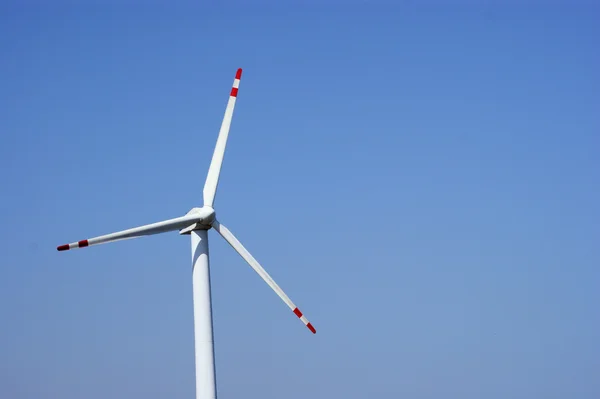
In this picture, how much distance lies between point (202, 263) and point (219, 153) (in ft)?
30.3

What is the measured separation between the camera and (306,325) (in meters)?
61.9

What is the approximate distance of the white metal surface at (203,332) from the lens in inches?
2192

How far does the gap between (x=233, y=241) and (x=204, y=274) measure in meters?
4.30

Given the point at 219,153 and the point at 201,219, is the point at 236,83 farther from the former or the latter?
the point at 201,219

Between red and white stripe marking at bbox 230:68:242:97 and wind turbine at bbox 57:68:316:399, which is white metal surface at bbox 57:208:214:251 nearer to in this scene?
wind turbine at bbox 57:68:316:399

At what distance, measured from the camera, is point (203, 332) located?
55.9m

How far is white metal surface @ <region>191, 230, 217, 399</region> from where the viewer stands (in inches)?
2192

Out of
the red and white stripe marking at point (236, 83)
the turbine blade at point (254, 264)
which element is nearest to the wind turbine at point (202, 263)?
the turbine blade at point (254, 264)

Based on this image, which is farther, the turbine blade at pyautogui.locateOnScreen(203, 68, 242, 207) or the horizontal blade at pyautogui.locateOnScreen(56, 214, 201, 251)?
the turbine blade at pyautogui.locateOnScreen(203, 68, 242, 207)

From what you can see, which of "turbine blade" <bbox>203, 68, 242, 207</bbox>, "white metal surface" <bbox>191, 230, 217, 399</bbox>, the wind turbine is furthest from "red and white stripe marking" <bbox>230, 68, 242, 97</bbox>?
"white metal surface" <bbox>191, 230, 217, 399</bbox>

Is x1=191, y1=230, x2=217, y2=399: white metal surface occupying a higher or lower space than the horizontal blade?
lower

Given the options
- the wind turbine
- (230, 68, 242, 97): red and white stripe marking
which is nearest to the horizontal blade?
the wind turbine

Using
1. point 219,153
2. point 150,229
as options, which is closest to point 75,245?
point 150,229

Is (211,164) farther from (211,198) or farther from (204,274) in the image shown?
(204,274)
